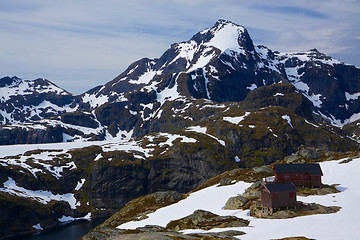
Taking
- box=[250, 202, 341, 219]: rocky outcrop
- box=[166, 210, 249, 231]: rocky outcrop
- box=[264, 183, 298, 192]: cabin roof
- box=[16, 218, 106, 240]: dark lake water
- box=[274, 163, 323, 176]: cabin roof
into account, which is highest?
box=[274, 163, 323, 176]: cabin roof

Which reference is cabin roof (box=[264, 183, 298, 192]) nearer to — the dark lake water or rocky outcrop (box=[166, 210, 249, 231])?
rocky outcrop (box=[166, 210, 249, 231])

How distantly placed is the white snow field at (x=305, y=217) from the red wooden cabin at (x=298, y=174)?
6.60m

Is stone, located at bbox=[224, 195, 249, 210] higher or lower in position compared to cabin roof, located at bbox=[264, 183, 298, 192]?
lower

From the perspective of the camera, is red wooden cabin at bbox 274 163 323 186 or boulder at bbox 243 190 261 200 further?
red wooden cabin at bbox 274 163 323 186

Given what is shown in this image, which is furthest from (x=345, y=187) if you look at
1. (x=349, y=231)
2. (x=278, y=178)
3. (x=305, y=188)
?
(x=349, y=231)

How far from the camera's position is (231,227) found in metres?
72.7

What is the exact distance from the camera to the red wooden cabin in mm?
95562

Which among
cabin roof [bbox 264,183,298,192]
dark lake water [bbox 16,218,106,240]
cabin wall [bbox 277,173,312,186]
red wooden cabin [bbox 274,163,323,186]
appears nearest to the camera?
cabin roof [bbox 264,183,298,192]

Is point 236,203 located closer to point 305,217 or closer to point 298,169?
point 298,169

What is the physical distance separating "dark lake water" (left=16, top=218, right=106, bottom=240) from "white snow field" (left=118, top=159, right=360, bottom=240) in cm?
8235

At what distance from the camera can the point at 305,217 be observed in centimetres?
7219

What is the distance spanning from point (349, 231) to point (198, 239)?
26488mm

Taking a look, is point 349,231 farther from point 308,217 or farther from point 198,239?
point 198,239

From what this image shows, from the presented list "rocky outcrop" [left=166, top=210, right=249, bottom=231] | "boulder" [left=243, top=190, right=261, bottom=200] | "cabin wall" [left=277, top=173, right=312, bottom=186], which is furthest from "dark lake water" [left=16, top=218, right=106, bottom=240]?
"cabin wall" [left=277, top=173, right=312, bottom=186]
